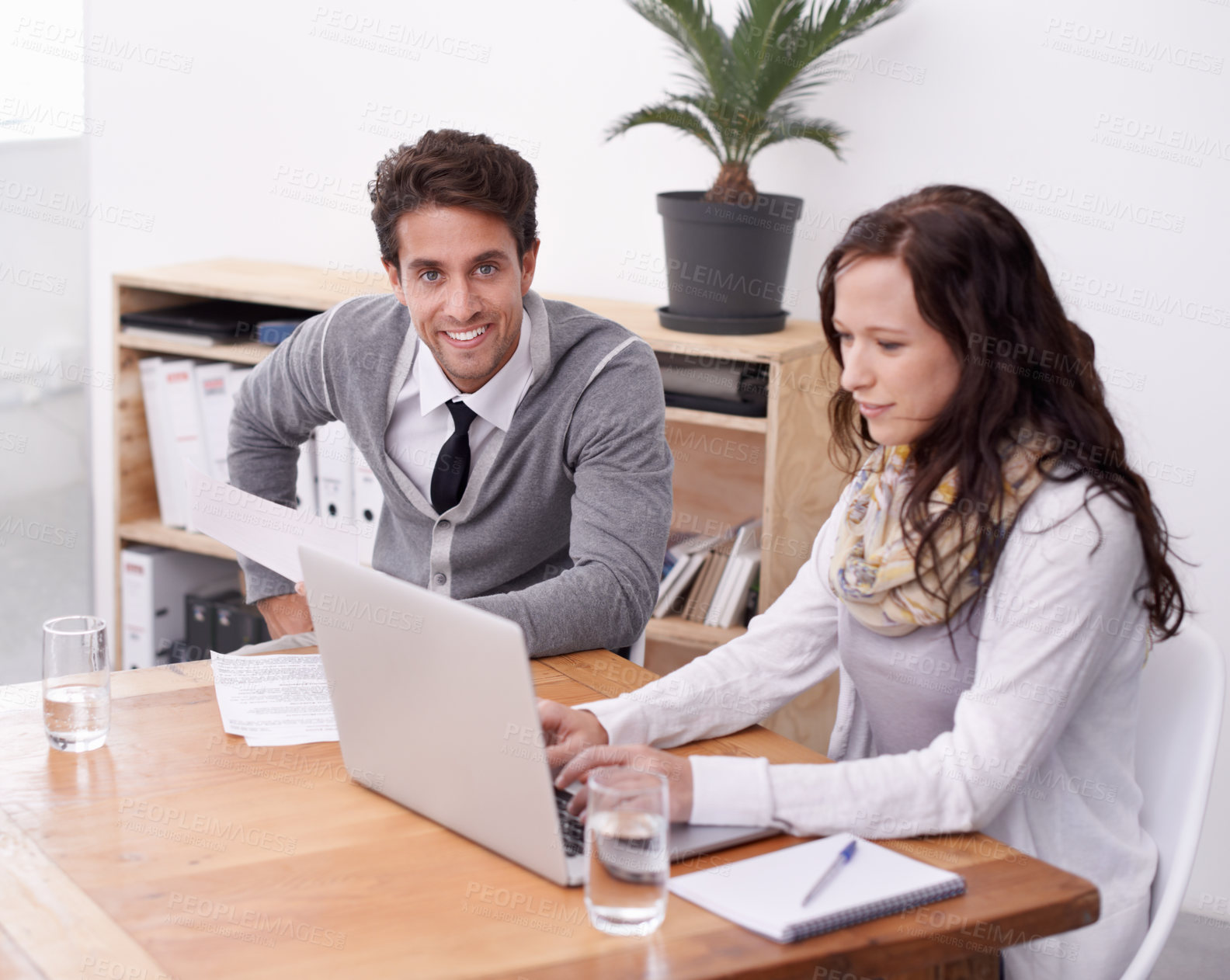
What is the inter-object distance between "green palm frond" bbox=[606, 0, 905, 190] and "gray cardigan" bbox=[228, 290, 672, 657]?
2.03ft

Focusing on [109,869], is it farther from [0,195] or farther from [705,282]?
[0,195]

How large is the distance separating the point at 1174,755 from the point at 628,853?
0.75 meters

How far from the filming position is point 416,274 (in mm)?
1896

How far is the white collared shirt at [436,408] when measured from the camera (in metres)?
1.95

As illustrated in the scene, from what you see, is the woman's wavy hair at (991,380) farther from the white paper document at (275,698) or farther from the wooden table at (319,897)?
the white paper document at (275,698)

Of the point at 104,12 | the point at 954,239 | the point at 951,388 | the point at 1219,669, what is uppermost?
the point at 104,12

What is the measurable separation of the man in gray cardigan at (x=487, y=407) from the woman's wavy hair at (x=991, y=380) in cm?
56

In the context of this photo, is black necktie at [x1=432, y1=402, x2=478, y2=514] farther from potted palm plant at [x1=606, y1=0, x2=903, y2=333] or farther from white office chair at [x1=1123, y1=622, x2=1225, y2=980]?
white office chair at [x1=1123, y1=622, x2=1225, y2=980]

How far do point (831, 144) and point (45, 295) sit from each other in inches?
85.4

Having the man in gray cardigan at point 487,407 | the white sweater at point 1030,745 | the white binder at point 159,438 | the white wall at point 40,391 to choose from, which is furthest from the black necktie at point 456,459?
the white wall at point 40,391

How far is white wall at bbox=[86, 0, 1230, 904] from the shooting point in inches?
93.6

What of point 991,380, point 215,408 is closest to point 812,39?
point 991,380

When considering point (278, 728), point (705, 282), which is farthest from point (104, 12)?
point (278, 728)

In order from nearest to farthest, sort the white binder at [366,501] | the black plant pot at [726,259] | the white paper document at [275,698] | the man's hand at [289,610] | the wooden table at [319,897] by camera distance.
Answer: the wooden table at [319,897], the white paper document at [275,698], the man's hand at [289,610], the black plant pot at [726,259], the white binder at [366,501]
